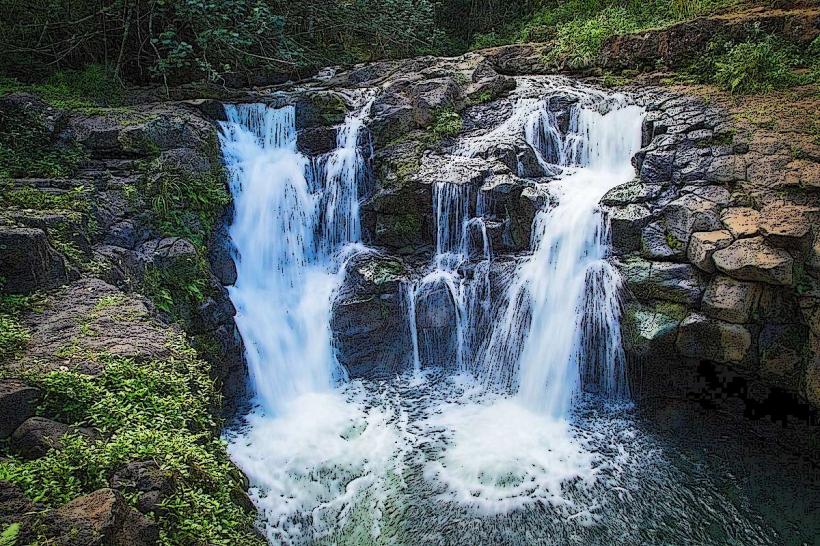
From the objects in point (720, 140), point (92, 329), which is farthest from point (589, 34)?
point (92, 329)

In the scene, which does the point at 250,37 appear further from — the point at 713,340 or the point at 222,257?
the point at 713,340

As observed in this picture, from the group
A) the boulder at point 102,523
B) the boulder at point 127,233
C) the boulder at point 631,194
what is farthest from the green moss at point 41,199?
the boulder at point 631,194

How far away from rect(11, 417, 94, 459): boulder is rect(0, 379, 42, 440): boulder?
6cm

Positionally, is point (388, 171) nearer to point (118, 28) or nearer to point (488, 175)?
point (488, 175)

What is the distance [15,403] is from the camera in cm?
318

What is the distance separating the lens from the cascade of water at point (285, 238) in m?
8.21

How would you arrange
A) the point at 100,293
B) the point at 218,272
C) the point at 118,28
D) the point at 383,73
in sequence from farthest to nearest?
the point at 383,73 < the point at 118,28 < the point at 218,272 < the point at 100,293

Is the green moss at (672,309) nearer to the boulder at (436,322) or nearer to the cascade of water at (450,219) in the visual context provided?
the boulder at (436,322)

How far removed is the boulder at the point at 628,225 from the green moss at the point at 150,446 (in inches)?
226

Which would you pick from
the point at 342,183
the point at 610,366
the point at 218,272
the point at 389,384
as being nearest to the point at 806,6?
the point at 610,366

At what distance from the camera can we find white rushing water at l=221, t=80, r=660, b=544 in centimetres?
612

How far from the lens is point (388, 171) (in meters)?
9.52

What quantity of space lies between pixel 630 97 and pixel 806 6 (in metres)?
3.34

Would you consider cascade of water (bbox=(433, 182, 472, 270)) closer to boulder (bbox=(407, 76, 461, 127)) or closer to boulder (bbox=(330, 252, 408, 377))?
boulder (bbox=(330, 252, 408, 377))
